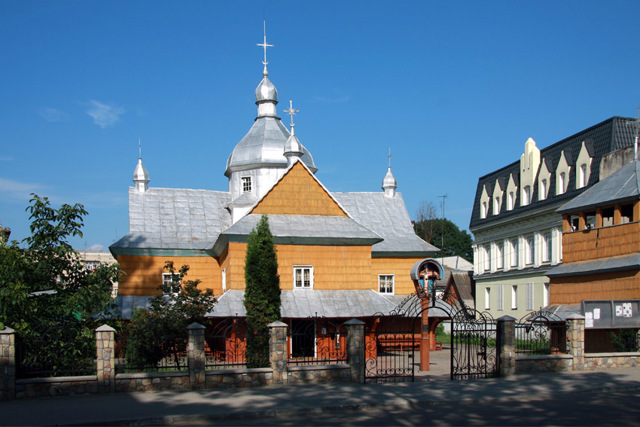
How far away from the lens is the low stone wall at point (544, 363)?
19.4 meters

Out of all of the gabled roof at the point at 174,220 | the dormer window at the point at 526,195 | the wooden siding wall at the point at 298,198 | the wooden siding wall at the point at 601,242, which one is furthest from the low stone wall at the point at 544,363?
the dormer window at the point at 526,195

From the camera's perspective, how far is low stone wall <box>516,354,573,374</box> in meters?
19.4

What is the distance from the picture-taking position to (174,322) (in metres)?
20.7

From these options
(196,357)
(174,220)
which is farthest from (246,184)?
(196,357)

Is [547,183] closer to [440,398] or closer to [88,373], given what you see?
[440,398]

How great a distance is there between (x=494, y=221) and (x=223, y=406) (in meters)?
31.2

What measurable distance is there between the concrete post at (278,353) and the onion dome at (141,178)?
1994cm

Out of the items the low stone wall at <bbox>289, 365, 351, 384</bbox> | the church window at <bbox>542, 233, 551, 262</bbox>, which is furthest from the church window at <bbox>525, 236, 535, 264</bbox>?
the low stone wall at <bbox>289, 365, 351, 384</bbox>

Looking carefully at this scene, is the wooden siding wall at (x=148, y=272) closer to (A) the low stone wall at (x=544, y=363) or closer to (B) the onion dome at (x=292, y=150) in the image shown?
(B) the onion dome at (x=292, y=150)

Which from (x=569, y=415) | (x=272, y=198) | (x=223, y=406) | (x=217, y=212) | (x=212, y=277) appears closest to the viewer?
(x=569, y=415)

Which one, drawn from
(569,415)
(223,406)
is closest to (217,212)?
(223,406)

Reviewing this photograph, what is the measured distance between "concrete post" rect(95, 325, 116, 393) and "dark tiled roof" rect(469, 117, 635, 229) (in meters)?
24.5

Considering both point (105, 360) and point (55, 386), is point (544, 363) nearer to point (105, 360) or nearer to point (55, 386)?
point (105, 360)

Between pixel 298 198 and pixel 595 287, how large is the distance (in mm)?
12352
